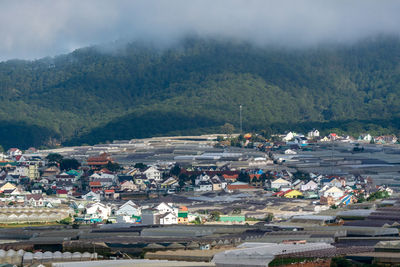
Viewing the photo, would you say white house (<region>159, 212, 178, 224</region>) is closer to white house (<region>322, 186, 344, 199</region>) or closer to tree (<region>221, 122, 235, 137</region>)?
white house (<region>322, 186, 344, 199</region>)

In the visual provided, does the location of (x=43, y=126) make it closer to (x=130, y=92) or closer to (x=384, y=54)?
(x=130, y=92)

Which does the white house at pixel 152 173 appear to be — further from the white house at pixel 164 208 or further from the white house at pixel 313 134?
the white house at pixel 313 134

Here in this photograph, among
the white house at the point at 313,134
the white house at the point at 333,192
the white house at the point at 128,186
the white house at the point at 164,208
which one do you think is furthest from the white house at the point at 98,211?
the white house at the point at 313,134

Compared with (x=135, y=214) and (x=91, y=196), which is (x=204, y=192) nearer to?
(x=91, y=196)

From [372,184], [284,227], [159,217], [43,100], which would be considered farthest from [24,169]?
[43,100]

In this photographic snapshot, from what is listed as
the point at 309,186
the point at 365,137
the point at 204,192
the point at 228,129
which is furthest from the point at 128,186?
the point at 228,129
